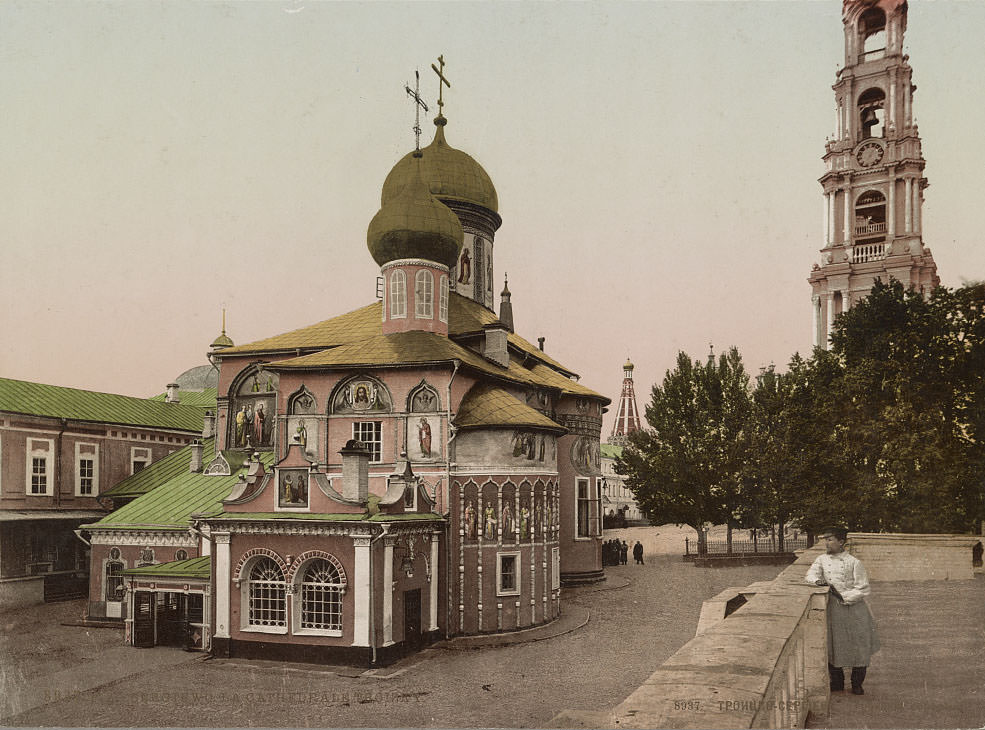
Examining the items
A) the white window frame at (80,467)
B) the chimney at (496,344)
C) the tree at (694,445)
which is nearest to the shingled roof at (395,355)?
the chimney at (496,344)

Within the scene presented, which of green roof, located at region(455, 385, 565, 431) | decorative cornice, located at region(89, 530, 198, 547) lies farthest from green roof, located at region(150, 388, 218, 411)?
green roof, located at region(455, 385, 565, 431)

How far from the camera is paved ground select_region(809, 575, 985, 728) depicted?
9031mm

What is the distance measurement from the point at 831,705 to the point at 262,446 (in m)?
23.0

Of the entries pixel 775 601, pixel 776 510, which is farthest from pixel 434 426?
pixel 776 510

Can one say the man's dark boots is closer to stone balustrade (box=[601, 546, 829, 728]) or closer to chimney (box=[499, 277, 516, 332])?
stone balustrade (box=[601, 546, 829, 728])

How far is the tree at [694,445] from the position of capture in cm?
4059

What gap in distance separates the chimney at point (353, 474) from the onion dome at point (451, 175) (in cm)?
1641

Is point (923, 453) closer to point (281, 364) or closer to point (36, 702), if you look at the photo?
point (281, 364)

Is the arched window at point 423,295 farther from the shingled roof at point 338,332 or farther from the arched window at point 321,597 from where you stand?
the arched window at point 321,597

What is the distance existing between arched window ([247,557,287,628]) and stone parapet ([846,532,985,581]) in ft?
47.6

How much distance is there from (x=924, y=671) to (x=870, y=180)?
561 inches

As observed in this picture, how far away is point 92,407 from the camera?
33.8 metres

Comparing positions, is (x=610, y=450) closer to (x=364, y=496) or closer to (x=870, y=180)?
(x=870, y=180)

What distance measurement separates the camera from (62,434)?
3148cm
